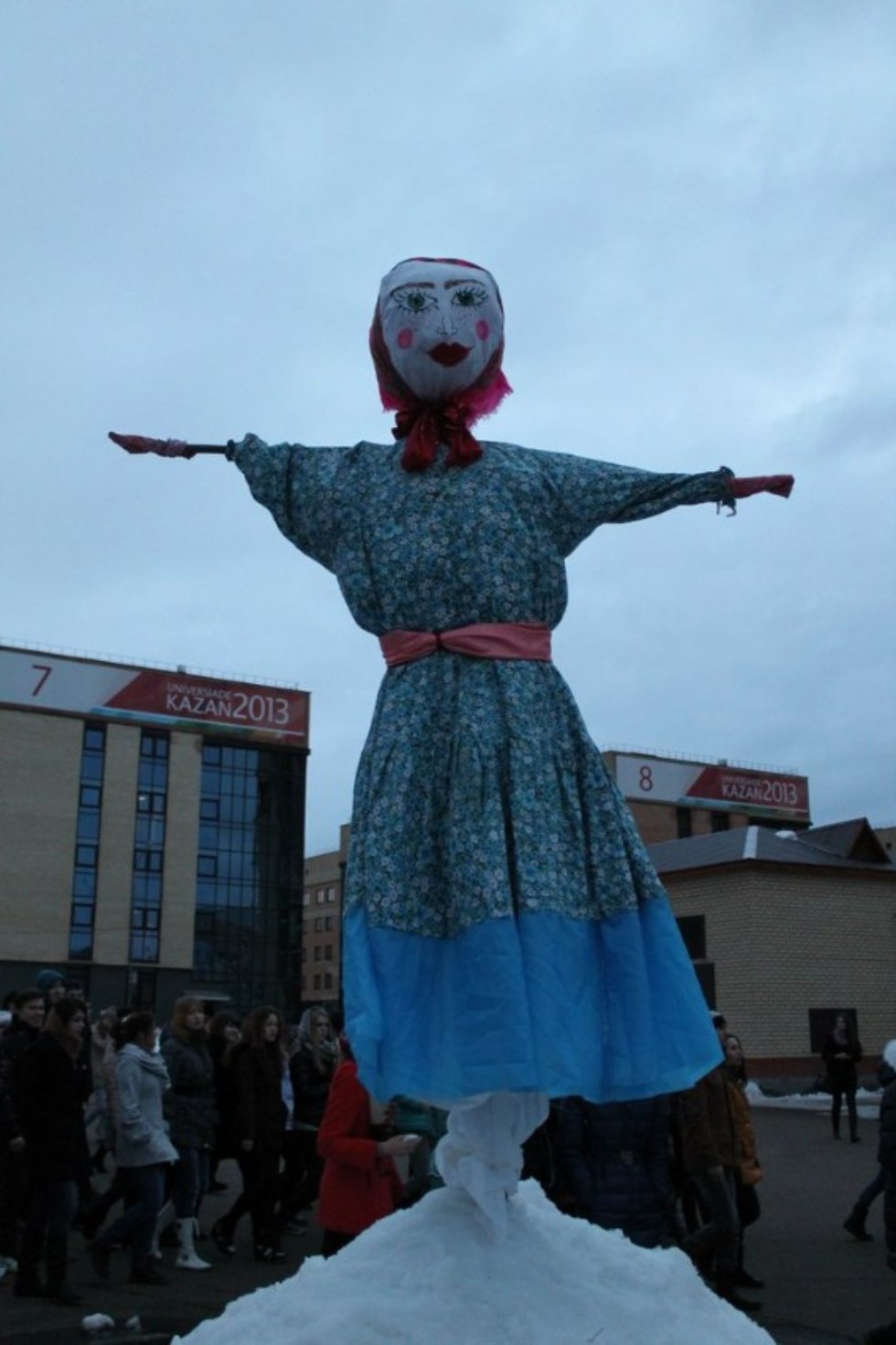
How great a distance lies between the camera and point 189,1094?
29.2 ft

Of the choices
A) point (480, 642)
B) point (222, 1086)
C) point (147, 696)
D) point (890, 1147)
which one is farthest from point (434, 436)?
point (147, 696)

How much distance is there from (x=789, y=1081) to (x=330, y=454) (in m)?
22.6

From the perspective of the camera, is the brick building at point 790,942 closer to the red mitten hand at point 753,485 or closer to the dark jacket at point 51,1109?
the dark jacket at point 51,1109

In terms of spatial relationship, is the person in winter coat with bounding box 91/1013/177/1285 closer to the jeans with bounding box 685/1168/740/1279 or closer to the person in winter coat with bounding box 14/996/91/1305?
the person in winter coat with bounding box 14/996/91/1305

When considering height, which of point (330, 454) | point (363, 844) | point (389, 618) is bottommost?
point (363, 844)

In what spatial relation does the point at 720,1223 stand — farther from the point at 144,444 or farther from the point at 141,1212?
the point at 144,444

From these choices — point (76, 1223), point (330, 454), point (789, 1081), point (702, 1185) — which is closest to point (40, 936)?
point (789, 1081)

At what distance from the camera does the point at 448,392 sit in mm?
3980

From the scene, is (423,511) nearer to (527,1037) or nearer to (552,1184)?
(527,1037)

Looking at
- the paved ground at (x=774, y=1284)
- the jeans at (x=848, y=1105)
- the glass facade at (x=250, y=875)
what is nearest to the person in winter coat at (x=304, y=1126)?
the paved ground at (x=774, y=1284)

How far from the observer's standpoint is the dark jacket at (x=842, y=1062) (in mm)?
16328

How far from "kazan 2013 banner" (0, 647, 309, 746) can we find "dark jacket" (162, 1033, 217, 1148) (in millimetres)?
43109

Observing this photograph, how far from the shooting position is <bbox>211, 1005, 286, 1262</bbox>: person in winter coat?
905cm

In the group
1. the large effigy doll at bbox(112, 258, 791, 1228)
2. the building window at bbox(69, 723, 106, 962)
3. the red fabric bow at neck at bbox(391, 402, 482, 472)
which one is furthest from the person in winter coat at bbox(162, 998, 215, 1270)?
the building window at bbox(69, 723, 106, 962)
